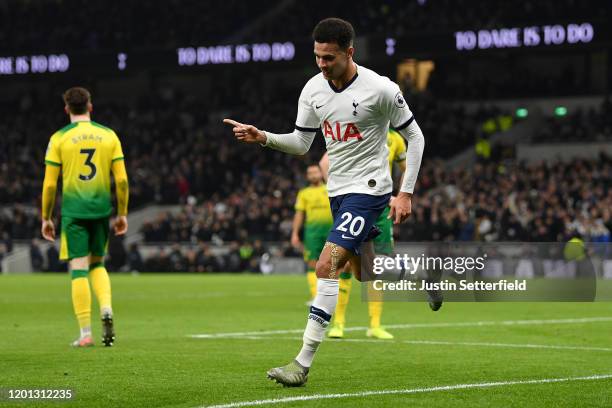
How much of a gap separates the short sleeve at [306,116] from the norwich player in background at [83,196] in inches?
118

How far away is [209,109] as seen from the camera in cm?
4791

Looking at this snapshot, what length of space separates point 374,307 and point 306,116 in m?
4.20

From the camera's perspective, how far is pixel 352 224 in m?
7.91

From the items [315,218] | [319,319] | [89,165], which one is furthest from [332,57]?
[315,218]

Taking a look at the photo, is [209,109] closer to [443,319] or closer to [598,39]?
[598,39]

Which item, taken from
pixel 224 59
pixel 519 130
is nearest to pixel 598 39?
pixel 519 130

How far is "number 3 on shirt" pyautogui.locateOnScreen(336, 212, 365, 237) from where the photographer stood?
25.9 ft

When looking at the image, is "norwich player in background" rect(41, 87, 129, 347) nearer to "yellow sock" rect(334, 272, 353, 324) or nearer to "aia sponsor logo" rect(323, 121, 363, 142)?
"yellow sock" rect(334, 272, 353, 324)

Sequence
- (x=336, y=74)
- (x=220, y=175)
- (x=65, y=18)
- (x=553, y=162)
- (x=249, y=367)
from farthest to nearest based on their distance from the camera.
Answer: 1. (x=65, y=18)
2. (x=220, y=175)
3. (x=553, y=162)
4. (x=249, y=367)
5. (x=336, y=74)

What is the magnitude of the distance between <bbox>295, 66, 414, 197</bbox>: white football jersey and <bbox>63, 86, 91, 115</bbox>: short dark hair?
3631mm

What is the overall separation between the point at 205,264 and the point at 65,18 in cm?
1549

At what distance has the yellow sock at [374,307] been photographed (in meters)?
12.1

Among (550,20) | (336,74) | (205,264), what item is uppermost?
(550,20)

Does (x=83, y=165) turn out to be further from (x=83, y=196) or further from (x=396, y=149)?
(x=396, y=149)
